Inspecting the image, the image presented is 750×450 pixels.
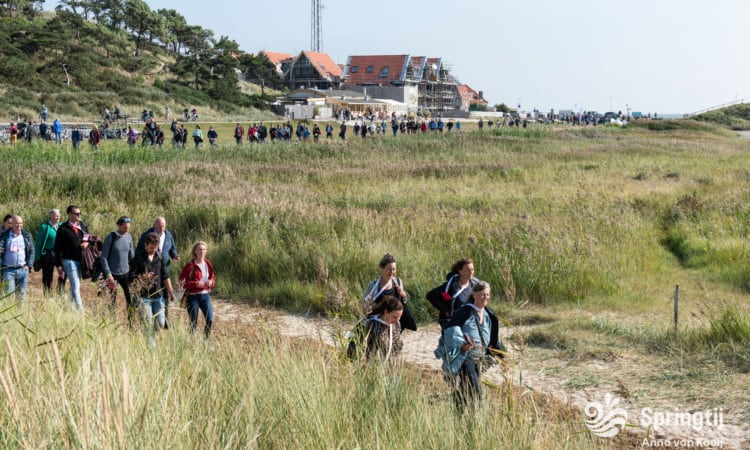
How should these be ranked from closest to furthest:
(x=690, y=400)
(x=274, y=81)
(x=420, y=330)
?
(x=690, y=400) < (x=420, y=330) < (x=274, y=81)

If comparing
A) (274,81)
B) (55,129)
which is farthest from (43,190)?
(274,81)

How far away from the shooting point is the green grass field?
444 cm

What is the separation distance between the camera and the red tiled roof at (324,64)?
116688 millimetres

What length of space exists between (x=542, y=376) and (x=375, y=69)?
114 m

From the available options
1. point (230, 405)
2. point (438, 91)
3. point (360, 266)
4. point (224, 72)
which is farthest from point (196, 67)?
point (230, 405)

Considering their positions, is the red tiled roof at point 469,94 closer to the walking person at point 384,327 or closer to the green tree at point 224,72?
the green tree at point 224,72

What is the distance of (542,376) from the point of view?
8.41 metres

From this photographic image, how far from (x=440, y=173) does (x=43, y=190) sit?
42.6 feet

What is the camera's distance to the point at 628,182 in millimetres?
23203

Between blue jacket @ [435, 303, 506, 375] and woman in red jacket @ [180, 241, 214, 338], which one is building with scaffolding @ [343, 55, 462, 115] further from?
blue jacket @ [435, 303, 506, 375]

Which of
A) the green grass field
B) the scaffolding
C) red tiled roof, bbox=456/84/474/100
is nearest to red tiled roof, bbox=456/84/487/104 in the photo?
red tiled roof, bbox=456/84/474/100

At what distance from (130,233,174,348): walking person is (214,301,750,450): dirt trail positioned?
98 centimetres

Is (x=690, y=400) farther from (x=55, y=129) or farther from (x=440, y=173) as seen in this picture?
(x=55, y=129)

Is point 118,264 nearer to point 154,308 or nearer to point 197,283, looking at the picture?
point 154,308
